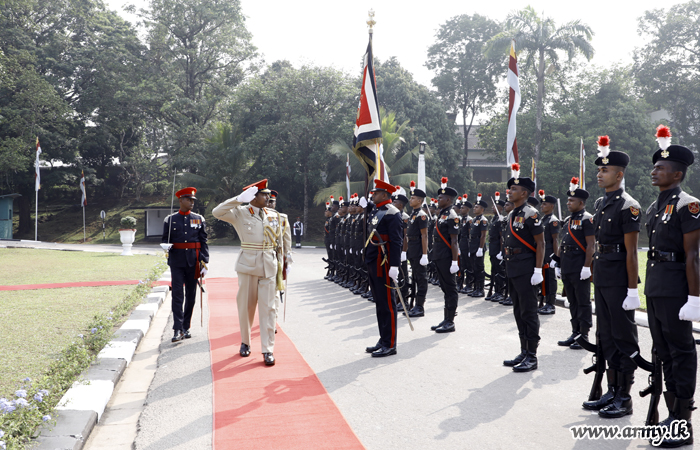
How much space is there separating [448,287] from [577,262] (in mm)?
1753

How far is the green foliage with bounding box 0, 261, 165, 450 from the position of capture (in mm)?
3428

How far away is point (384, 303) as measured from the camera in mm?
6285

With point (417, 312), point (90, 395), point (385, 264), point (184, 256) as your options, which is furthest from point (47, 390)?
point (417, 312)

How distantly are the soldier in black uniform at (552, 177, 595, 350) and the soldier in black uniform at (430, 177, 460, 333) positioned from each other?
1.43 metres

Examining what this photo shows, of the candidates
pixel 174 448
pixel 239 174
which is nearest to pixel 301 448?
pixel 174 448

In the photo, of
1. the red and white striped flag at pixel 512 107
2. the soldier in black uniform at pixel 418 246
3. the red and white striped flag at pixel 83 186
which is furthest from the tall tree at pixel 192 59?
the soldier in black uniform at pixel 418 246

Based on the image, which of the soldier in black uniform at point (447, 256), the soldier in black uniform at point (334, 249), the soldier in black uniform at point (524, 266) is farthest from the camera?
the soldier in black uniform at point (334, 249)

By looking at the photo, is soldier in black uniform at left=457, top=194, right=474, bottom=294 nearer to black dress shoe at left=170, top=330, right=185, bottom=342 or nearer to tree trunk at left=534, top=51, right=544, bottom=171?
black dress shoe at left=170, top=330, right=185, bottom=342

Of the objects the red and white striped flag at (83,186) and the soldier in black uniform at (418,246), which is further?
the red and white striped flag at (83,186)

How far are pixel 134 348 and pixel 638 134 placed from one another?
31.4 meters

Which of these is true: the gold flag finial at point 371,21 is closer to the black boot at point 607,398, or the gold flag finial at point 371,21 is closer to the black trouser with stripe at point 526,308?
the black trouser with stripe at point 526,308

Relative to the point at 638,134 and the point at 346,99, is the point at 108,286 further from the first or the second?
the point at 638,134

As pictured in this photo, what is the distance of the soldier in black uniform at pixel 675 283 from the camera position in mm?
3595

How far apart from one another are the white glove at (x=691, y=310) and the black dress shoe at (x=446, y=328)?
4.01 meters
